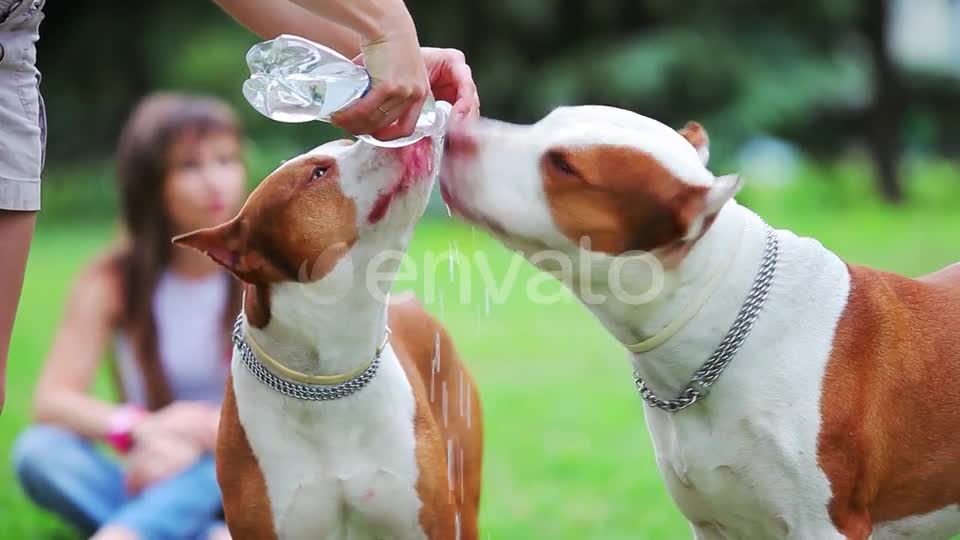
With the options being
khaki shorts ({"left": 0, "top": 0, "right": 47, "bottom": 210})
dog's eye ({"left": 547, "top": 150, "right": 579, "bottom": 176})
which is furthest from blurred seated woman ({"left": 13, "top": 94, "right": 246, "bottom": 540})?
dog's eye ({"left": 547, "top": 150, "right": 579, "bottom": 176})

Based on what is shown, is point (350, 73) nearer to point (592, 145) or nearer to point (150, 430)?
point (592, 145)

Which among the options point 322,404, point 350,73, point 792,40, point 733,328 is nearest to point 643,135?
point 733,328

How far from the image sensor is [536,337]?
912 cm

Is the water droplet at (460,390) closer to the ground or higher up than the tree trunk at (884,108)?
higher up

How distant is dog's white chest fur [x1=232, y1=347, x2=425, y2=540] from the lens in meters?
3.30

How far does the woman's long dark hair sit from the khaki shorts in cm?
194

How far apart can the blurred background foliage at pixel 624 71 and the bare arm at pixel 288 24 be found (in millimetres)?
12567

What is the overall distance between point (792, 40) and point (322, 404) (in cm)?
1568

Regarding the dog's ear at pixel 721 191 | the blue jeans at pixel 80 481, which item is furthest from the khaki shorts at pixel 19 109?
the blue jeans at pixel 80 481

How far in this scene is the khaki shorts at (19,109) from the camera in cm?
284

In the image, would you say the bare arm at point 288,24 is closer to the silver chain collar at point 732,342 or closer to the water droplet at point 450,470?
the water droplet at point 450,470

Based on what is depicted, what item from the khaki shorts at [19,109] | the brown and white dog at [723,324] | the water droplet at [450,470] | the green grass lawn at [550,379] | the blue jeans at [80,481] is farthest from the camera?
the green grass lawn at [550,379]

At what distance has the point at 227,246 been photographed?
3.17 m

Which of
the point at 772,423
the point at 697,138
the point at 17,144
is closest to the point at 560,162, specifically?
the point at 697,138
